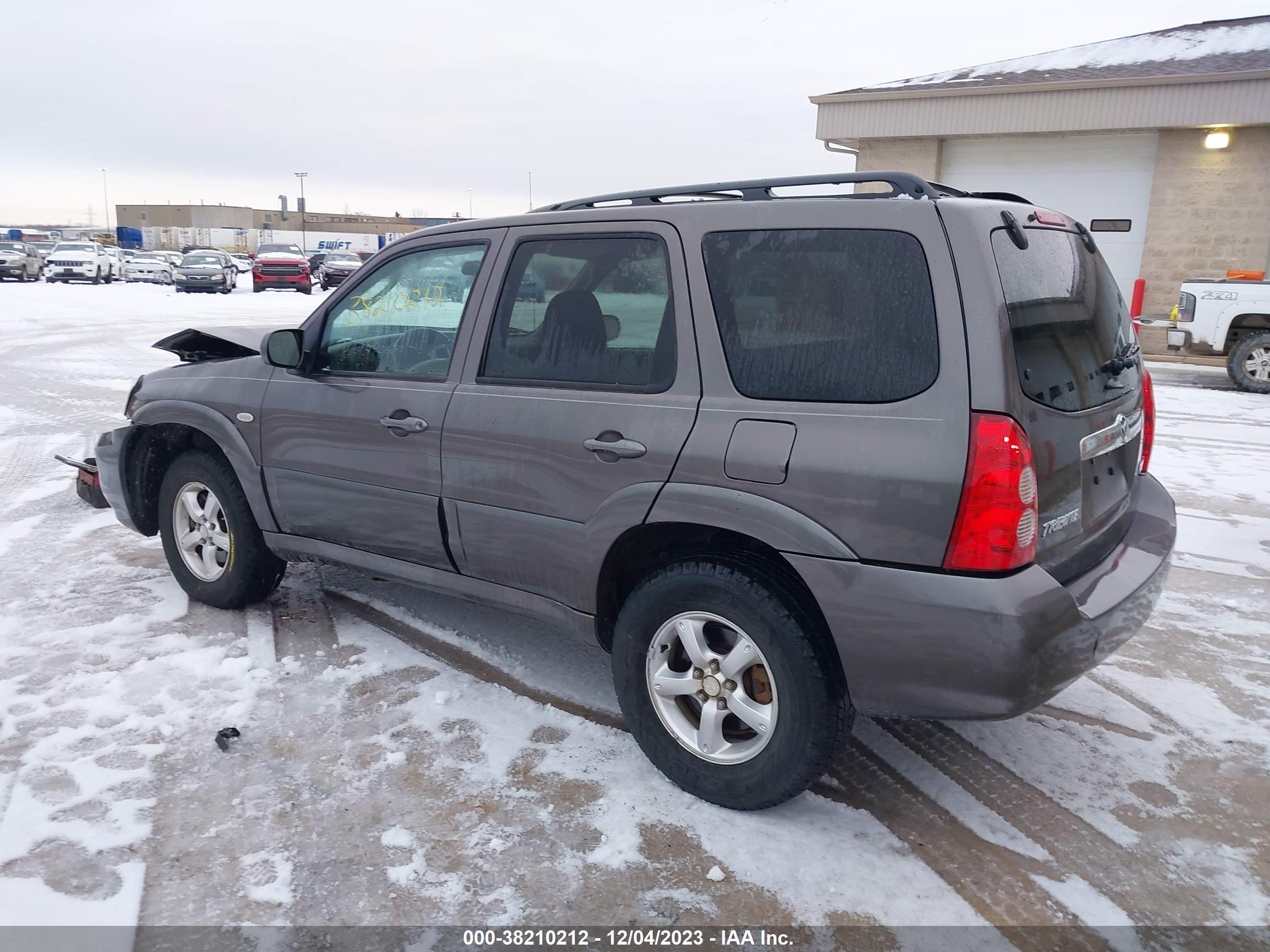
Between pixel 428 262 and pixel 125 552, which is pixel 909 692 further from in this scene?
pixel 125 552

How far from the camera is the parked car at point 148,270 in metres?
38.5

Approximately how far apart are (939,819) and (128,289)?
37.7 m

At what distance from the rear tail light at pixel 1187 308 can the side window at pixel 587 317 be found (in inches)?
500

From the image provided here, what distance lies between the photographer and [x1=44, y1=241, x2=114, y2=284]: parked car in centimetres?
3488

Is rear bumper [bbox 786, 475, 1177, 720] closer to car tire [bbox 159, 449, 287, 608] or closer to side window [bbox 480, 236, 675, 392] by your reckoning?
side window [bbox 480, 236, 675, 392]

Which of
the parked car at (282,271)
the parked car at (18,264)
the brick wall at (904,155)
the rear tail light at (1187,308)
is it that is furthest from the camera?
the parked car at (18,264)

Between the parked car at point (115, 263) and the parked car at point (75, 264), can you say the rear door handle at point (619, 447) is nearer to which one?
the parked car at point (75, 264)

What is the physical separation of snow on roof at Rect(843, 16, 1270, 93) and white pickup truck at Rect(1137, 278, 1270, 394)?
608 cm

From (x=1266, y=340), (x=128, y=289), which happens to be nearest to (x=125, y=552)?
(x=1266, y=340)

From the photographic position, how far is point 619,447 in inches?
119

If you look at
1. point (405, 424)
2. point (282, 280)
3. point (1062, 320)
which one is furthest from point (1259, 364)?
point (282, 280)

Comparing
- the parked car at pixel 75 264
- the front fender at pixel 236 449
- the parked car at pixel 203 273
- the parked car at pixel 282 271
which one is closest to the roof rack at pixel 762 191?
the front fender at pixel 236 449

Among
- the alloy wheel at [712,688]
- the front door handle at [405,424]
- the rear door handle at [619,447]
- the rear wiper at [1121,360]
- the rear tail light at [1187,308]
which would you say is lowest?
the alloy wheel at [712,688]

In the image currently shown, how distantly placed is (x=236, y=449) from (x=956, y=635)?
3.27 m
